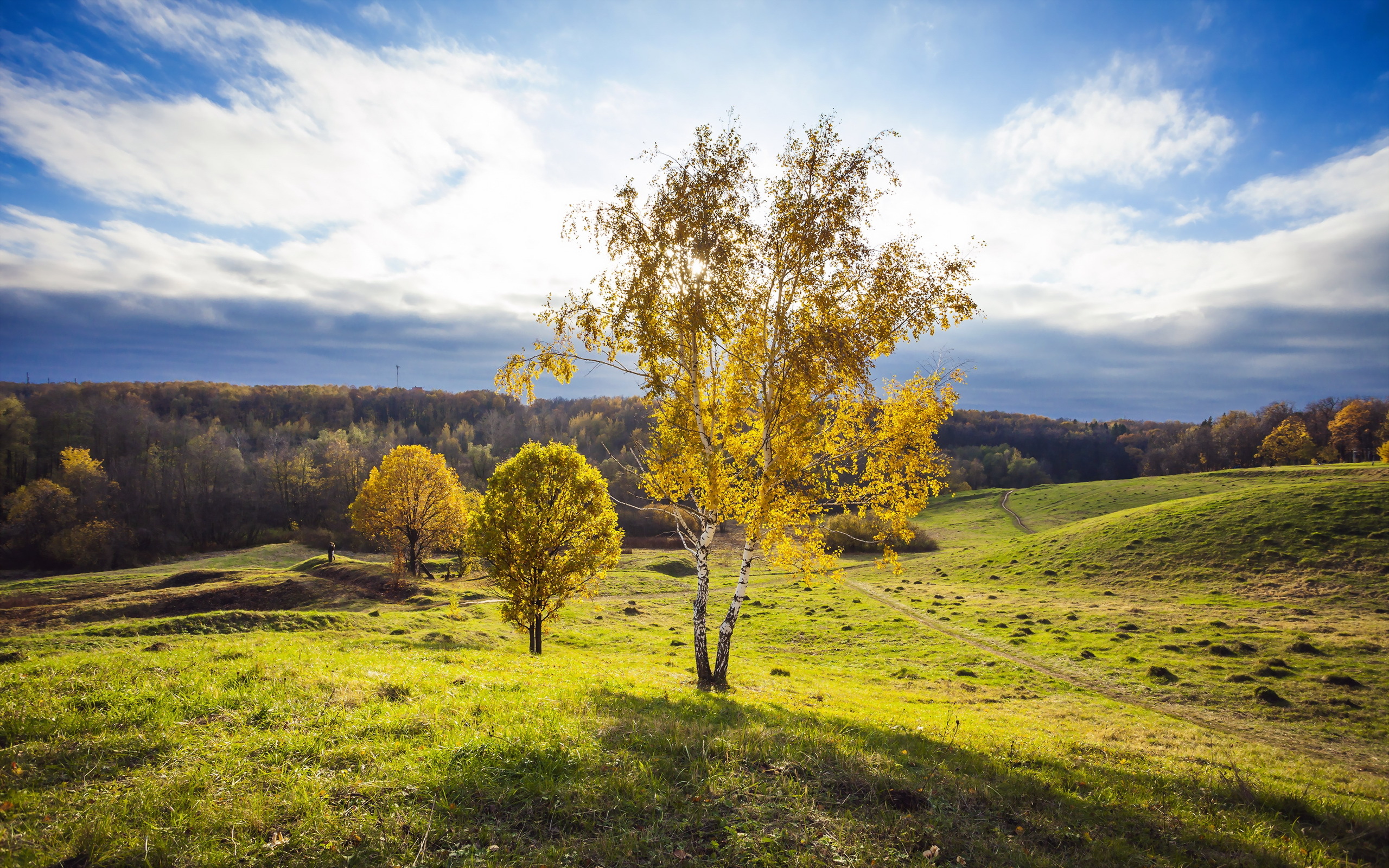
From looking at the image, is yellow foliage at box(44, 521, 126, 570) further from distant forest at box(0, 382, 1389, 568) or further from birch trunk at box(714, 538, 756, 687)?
birch trunk at box(714, 538, 756, 687)

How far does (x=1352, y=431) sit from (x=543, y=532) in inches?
7034

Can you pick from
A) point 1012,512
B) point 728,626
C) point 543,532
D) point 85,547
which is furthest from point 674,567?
point 85,547

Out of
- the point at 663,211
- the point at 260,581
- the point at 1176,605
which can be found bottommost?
the point at 260,581

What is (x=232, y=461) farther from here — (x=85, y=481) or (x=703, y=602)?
(x=703, y=602)

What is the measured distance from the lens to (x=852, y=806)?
24.4 feet

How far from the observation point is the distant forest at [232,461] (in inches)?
3410

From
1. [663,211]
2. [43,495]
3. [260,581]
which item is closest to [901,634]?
[663,211]

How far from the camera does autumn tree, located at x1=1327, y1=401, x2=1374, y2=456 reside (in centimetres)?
11531

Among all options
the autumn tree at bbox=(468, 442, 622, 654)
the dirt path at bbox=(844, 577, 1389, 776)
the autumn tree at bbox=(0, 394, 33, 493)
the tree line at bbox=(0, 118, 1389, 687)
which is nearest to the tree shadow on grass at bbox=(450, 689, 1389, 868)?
the tree line at bbox=(0, 118, 1389, 687)

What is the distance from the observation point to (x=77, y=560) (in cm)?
7912

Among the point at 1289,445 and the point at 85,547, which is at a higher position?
the point at 1289,445

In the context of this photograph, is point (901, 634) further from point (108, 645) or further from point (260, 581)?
point (260, 581)

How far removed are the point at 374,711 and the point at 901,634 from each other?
35982mm

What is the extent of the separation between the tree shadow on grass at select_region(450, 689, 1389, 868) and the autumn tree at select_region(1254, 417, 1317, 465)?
548ft
